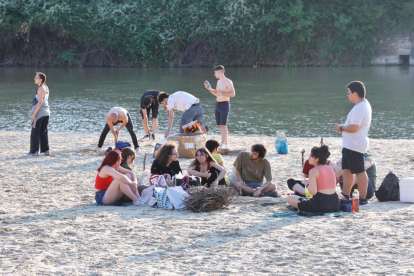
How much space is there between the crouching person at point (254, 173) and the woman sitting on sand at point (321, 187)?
112 centimetres

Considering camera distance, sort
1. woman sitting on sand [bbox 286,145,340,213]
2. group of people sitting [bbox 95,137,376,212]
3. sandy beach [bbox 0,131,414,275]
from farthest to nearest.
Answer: group of people sitting [bbox 95,137,376,212] < woman sitting on sand [bbox 286,145,340,213] < sandy beach [bbox 0,131,414,275]

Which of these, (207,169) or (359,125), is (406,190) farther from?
(207,169)

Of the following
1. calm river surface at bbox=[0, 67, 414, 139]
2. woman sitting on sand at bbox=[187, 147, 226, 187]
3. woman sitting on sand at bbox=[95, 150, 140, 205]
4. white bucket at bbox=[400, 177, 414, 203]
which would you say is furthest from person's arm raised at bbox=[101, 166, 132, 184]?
calm river surface at bbox=[0, 67, 414, 139]

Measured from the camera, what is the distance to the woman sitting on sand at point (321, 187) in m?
6.88

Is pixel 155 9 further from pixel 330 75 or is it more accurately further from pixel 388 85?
pixel 388 85

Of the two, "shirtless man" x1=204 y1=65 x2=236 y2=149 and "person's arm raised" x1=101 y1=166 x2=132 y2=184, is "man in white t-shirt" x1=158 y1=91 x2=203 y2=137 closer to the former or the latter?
"shirtless man" x1=204 y1=65 x2=236 y2=149

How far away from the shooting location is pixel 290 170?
1012 cm

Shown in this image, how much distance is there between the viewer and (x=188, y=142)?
1102 centimetres

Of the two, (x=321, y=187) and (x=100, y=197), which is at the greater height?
(x=321, y=187)

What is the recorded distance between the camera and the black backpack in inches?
303

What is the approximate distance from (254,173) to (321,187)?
5.08 ft

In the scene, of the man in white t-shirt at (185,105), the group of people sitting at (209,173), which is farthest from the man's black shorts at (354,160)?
the man in white t-shirt at (185,105)

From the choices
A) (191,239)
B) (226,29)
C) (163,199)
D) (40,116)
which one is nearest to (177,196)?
(163,199)

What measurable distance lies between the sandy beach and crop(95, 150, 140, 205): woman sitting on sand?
17 cm
